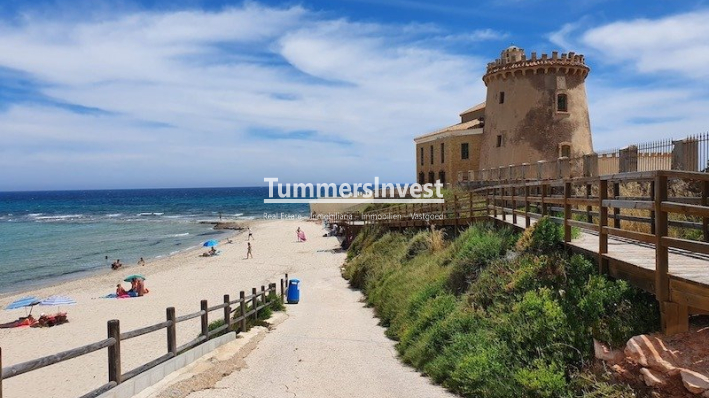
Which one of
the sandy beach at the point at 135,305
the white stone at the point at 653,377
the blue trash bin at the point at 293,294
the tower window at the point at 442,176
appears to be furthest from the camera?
the tower window at the point at 442,176

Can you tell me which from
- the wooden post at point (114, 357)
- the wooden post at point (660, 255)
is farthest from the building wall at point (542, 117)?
the wooden post at point (114, 357)

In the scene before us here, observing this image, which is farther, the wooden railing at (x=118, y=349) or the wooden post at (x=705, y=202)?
the wooden post at (x=705, y=202)

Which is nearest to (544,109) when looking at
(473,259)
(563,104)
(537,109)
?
(537,109)

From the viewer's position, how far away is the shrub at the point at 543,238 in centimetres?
913

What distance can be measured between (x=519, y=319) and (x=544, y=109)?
87.8ft

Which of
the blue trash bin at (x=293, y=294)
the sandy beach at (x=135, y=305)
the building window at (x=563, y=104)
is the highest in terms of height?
the building window at (x=563, y=104)

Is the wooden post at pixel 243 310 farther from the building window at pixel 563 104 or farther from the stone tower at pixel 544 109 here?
the building window at pixel 563 104

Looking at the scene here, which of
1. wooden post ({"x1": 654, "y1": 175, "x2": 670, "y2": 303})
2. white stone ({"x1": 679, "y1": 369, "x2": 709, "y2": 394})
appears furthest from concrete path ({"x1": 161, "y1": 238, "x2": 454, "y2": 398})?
white stone ({"x1": 679, "y1": 369, "x2": 709, "y2": 394})

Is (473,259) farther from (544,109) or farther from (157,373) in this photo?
(544,109)

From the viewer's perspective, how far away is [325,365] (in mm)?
10211

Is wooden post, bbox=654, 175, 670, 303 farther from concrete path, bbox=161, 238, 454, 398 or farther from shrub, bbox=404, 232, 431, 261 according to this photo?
shrub, bbox=404, 232, 431, 261

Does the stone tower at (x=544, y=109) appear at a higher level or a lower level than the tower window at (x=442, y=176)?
higher

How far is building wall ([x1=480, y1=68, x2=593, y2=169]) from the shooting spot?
104 ft

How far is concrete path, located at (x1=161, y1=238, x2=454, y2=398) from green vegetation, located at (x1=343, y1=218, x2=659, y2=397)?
0.48 meters
